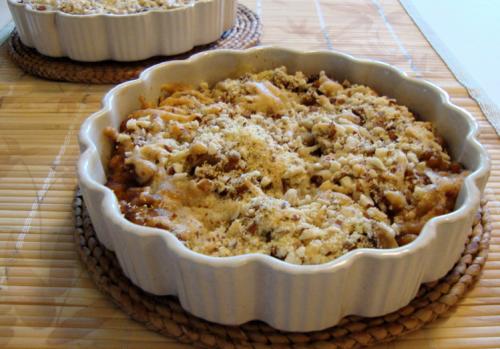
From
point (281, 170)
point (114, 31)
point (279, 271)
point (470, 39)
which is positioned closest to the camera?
point (279, 271)

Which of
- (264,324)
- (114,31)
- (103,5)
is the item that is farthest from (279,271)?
(103,5)

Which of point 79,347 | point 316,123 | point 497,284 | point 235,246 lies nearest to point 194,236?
point 235,246

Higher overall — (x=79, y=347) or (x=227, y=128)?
(x=227, y=128)

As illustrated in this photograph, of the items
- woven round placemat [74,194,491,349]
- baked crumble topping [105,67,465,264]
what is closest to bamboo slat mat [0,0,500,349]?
woven round placemat [74,194,491,349]

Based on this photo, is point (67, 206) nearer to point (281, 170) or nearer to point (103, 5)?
point (281, 170)

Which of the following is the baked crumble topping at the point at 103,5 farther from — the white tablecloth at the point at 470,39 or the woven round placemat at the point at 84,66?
the white tablecloth at the point at 470,39

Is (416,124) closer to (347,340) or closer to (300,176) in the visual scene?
(300,176)

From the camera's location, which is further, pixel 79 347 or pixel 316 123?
pixel 316 123
